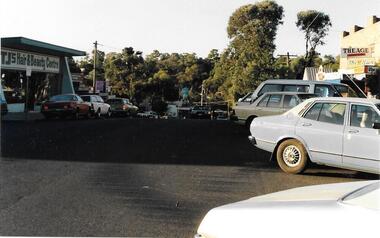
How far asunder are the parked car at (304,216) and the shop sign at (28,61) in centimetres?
2838

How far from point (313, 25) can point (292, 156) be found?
132 feet

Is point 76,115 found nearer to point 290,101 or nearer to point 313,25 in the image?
point 290,101

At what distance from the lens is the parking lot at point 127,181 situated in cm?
640

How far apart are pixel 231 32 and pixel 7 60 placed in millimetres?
25413

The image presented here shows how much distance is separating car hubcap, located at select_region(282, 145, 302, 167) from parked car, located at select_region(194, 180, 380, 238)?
6417 mm

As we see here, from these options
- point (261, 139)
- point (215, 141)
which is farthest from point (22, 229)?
point (215, 141)

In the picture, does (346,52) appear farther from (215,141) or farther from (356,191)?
(356,191)

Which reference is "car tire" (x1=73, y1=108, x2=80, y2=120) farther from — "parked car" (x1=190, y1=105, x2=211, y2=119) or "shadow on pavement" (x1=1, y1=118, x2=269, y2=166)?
"parked car" (x1=190, y1=105, x2=211, y2=119)

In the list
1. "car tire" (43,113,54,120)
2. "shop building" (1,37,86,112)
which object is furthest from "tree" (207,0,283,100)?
"car tire" (43,113,54,120)

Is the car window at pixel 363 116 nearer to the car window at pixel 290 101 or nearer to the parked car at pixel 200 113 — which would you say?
the car window at pixel 290 101

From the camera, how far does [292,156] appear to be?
10.0 metres

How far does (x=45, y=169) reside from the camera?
10.0m

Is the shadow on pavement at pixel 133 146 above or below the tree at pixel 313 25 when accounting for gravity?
below

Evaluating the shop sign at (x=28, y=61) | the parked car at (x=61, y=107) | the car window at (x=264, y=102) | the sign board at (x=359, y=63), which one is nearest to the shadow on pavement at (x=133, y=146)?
the car window at (x=264, y=102)
